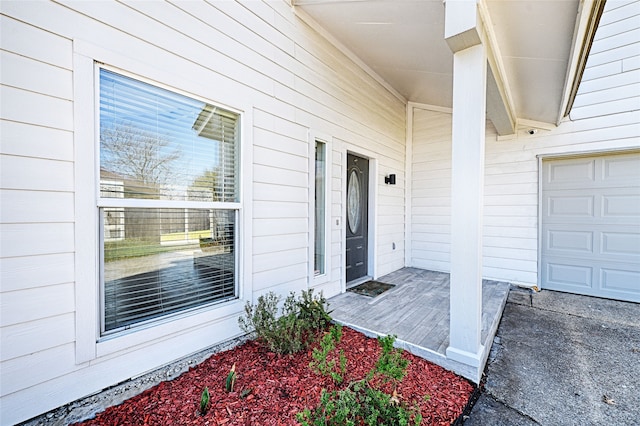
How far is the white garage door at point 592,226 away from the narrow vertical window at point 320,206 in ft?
12.7

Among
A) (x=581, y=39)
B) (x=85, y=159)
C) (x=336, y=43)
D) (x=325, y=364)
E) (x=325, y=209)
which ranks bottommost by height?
(x=325, y=364)

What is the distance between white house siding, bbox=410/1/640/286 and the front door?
160cm

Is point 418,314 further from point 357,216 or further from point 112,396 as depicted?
point 112,396

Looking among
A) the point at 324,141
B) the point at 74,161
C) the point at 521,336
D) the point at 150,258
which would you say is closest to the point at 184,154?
the point at 74,161

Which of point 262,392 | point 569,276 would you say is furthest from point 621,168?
point 262,392

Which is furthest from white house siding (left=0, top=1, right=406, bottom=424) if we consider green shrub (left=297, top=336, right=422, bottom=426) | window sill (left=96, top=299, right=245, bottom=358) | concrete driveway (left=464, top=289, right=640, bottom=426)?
concrete driveway (left=464, top=289, right=640, bottom=426)

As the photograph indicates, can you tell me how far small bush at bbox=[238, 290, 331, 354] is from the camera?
2307 mm

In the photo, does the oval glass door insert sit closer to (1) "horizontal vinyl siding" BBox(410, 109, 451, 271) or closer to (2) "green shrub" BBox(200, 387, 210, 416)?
(1) "horizontal vinyl siding" BBox(410, 109, 451, 271)

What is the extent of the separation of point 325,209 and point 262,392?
225 centimetres

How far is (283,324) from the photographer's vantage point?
2367 millimetres

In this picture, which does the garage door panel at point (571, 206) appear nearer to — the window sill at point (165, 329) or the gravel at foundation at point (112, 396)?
the window sill at point (165, 329)

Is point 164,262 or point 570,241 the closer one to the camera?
point 164,262

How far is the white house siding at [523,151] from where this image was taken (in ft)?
13.0

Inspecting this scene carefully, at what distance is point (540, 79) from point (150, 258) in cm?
457
